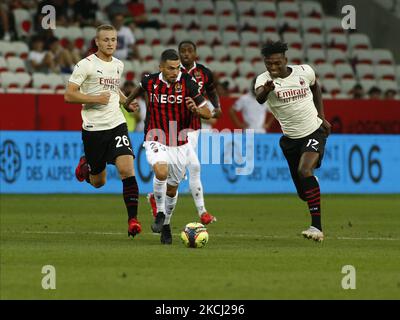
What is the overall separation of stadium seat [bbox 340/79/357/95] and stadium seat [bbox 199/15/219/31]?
378 cm

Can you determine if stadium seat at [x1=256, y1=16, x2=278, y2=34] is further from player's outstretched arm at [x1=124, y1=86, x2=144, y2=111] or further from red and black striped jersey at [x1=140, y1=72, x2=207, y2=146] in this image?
red and black striped jersey at [x1=140, y1=72, x2=207, y2=146]

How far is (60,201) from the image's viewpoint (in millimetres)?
22250

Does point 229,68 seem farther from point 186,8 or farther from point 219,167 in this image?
point 219,167

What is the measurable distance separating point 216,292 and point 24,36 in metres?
19.4

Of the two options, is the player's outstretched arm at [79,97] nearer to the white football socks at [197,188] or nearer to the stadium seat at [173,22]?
the white football socks at [197,188]

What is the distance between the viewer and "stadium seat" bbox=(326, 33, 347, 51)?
33.5m

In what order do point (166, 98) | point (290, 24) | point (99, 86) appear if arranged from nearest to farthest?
1. point (99, 86)
2. point (166, 98)
3. point (290, 24)

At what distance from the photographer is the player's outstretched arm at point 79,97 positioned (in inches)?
547

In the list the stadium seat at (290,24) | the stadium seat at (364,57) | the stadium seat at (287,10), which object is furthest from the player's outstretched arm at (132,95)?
the stadium seat at (287,10)

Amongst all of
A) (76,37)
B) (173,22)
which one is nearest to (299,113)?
(76,37)

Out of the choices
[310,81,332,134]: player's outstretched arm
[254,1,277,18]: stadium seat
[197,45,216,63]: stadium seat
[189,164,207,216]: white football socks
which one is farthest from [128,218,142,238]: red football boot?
[254,1,277,18]: stadium seat

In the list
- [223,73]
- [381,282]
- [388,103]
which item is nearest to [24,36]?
[223,73]

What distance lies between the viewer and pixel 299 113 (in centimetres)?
1471

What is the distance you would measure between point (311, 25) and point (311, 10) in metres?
0.81
